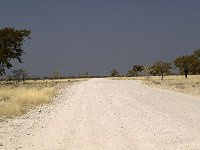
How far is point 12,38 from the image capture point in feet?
225

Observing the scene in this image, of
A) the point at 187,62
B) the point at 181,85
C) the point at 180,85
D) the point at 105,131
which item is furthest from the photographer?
the point at 187,62

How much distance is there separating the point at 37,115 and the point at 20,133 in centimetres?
547

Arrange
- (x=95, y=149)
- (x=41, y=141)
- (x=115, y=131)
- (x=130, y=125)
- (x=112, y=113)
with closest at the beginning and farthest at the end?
(x=95, y=149) < (x=41, y=141) < (x=115, y=131) < (x=130, y=125) < (x=112, y=113)

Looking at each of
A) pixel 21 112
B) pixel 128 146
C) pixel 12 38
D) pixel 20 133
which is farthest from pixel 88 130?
pixel 12 38

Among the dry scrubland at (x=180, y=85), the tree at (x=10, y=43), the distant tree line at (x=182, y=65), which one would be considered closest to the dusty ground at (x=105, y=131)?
the dry scrubland at (x=180, y=85)

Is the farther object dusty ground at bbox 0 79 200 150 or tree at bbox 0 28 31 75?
tree at bbox 0 28 31 75

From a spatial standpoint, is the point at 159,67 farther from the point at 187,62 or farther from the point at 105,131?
the point at 105,131

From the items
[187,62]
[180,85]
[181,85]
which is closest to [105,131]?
[181,85]

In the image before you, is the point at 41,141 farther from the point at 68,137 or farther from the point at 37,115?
the point at 37,115

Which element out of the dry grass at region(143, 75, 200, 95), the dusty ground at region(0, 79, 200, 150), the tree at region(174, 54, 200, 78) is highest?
the tree at region(174, 54, 200, 78)

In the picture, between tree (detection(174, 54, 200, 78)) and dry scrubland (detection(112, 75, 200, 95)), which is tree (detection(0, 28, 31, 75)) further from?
tree (detection(174, 54, 200, 78))

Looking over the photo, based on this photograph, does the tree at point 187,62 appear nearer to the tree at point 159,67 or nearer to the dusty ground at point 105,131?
the tree at point 159,67

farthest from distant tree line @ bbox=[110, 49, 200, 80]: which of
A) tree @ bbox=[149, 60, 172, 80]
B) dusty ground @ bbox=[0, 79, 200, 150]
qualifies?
dusty ground @ bbox=[0, 79, 200, 150]

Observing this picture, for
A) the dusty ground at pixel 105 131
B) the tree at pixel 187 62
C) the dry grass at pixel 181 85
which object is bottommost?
the dusty ground at pixel 105 131
